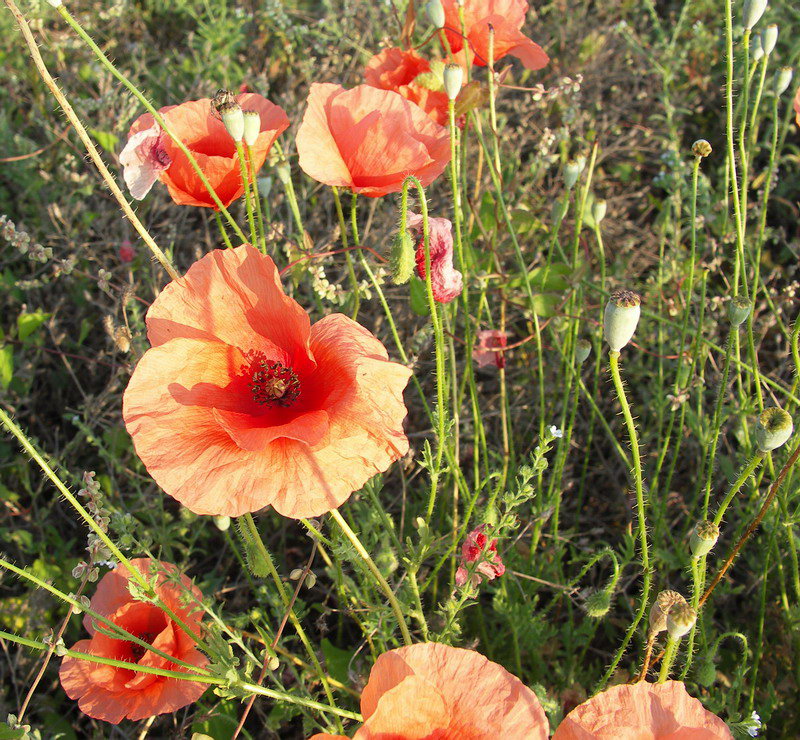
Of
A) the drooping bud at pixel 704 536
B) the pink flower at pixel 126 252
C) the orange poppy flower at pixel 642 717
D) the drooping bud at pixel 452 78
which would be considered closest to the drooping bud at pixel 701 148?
the drooping bud at pixel 452 78

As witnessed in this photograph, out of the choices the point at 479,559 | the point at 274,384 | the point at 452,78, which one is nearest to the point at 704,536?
the point at 479,559

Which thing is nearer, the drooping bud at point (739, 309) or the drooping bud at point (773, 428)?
the drooping bud at point (773, 428)

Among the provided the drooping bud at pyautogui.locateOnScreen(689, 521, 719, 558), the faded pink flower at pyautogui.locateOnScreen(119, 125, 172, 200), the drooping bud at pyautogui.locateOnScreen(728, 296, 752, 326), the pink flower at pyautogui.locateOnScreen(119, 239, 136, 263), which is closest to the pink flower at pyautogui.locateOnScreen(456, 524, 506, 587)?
the drooping bud at pyautogui.locateOnScreen(689, 521, 719, 558)

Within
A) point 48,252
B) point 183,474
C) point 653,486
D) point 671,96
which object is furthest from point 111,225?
point 671,96

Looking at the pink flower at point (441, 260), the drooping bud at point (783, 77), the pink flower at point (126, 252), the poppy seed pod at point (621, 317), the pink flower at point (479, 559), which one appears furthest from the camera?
the pink flower at point (126, 252)

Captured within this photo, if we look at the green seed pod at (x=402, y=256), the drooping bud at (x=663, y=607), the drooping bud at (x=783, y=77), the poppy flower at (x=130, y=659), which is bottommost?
the poppy flower at (x=130, y=659)

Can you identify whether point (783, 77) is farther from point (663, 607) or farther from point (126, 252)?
point (126, 252)

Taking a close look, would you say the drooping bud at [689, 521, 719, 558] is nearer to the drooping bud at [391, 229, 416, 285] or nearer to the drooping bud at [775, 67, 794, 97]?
the drooping bud at [391, 229, 416, 285]

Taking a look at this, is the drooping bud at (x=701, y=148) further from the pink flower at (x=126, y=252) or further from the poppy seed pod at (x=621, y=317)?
the pink flower at (x=126, y=252)

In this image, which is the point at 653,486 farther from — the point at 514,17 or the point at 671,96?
the point at 671,96
